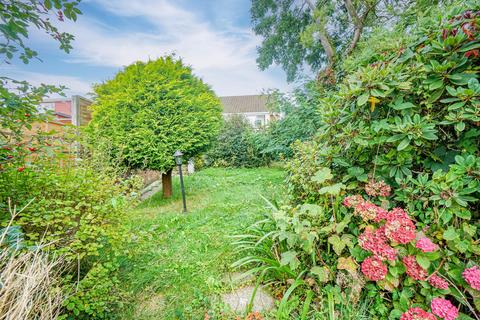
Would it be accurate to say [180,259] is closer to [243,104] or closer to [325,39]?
[325,39]

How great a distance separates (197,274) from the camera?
6.68 ft

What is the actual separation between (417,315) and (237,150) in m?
9.19

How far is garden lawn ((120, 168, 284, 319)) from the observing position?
1710mm

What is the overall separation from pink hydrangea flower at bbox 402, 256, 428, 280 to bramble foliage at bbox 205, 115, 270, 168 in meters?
8.40

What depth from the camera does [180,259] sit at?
230 centimetres

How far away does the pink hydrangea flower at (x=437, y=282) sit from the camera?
1.21 metres

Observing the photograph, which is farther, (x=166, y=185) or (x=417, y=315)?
(x=166, y=185)

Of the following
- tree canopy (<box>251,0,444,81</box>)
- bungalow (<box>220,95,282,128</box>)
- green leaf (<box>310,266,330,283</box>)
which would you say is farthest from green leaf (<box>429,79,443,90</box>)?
bungalow (<box>220,95,282,128</box>)

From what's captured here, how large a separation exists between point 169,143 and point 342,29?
7116mm

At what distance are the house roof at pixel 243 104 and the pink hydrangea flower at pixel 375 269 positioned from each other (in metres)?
22.3

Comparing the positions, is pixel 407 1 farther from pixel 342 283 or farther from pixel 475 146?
pixel 342 283

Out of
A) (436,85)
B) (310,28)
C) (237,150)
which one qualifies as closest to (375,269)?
(436,85)

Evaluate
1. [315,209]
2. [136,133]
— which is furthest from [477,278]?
[136,133]

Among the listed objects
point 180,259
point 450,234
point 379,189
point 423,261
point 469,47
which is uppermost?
point 469,47
